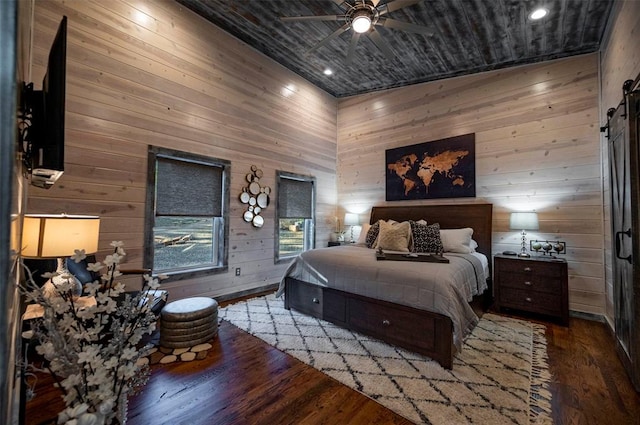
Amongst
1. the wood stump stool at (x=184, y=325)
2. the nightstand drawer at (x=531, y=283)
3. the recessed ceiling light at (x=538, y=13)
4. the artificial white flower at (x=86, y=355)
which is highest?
the recessed ceiling light at (x=538, y=13)

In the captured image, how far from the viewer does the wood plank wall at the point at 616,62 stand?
2.27m

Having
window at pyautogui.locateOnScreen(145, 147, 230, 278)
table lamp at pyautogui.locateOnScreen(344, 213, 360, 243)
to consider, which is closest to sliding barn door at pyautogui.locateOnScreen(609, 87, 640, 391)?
table lamp at pyautogui.locateOnScreen(344, 213, 360, 243)

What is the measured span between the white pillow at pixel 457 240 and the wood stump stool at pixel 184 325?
3.05 m

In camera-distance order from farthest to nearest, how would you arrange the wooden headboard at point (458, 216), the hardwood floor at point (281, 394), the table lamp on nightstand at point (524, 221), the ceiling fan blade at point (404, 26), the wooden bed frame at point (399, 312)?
the wooden headboard at point (458, 216) → the table lamp on nightstand at point (524, 221) → the ceiling fan blade at point (404, 26) → the wooden bed frame at point (399, 312) → the hardwood floor at point (281, 394)

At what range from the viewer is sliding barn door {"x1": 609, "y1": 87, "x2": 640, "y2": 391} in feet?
6.41

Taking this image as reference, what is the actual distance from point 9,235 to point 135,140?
317 cm

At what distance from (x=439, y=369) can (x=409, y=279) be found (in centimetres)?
73

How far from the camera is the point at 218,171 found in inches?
154

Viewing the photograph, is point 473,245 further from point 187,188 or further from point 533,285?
point 187,188

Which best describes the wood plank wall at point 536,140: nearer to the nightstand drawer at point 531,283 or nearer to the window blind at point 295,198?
the nightstand drawer at point 531,283

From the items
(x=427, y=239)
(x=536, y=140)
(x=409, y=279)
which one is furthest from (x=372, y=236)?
(x=536, y=140)

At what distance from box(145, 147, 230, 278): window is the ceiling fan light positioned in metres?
2.39

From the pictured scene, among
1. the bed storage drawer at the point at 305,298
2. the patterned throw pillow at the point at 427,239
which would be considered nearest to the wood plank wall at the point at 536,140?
the patterned throw pillow at the point at 427,239

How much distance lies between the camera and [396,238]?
3.66 metres
